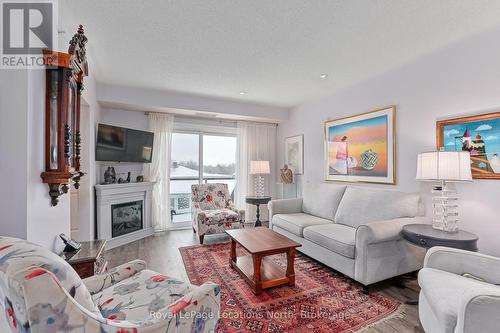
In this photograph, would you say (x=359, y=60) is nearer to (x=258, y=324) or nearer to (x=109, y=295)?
(x=258, y=324)

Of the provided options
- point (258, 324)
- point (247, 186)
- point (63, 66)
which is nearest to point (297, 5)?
point (63, 66)

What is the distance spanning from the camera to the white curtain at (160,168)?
423 centimetres

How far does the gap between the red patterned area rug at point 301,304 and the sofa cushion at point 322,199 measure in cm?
93

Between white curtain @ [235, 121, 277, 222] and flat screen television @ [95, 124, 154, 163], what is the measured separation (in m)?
1.87

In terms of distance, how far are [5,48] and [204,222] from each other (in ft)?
9.55

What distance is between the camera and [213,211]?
3.90m

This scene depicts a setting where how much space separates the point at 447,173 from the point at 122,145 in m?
4.22

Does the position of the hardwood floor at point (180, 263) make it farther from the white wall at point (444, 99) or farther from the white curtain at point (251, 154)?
the white curtain at point (251, 154)

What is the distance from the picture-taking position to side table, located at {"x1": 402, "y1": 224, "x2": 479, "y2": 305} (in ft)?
5.94

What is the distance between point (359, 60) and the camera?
8.87 feet

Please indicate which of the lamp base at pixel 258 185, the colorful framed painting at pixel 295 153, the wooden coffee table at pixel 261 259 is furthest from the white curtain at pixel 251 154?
the wooden coffee table at pixel 261 259

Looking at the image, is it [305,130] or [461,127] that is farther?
[305,130]

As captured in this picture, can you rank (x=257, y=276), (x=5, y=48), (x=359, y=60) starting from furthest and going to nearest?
(x=359, y=60), (x=257, y=276), (x=5, y=48)

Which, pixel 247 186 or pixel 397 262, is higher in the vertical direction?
pixel 247 186
